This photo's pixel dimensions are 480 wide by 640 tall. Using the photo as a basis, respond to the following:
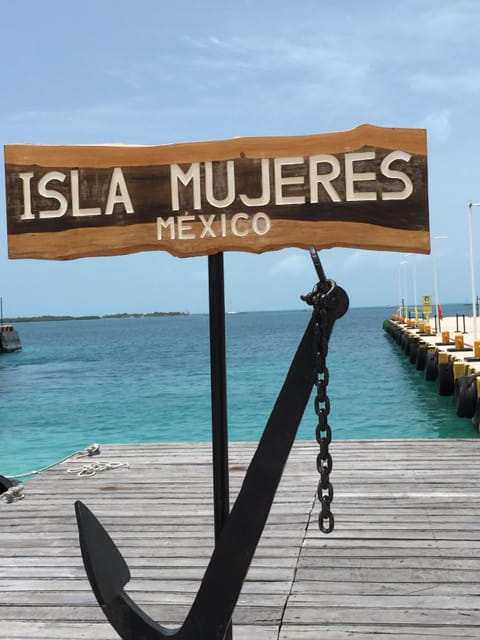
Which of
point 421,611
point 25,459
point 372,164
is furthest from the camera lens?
point 25,459

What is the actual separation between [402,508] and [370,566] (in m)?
1.29

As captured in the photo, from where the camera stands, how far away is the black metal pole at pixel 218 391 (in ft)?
9.80

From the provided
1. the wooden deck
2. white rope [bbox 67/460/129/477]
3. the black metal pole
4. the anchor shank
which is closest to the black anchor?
the anchor shank

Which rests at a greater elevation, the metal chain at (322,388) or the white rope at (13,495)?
the metal chain at (322,388)

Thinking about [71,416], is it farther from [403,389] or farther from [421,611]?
[421,611]

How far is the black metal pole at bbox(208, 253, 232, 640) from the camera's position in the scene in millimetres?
2986

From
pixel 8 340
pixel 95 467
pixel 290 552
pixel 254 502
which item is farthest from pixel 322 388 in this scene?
pixel 8 340

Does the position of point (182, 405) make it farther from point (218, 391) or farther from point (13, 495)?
point (218, 391)

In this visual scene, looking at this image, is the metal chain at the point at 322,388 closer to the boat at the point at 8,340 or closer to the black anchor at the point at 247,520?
the black anchor at the point at 247,520

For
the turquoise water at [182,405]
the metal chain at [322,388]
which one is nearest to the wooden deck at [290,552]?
the metal chain at [322,388]

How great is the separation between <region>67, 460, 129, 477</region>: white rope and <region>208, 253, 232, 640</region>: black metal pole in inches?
173

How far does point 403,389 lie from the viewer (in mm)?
27344

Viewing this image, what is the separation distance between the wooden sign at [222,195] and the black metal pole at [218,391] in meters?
0.15

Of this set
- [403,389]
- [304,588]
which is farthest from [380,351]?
[304,588]
